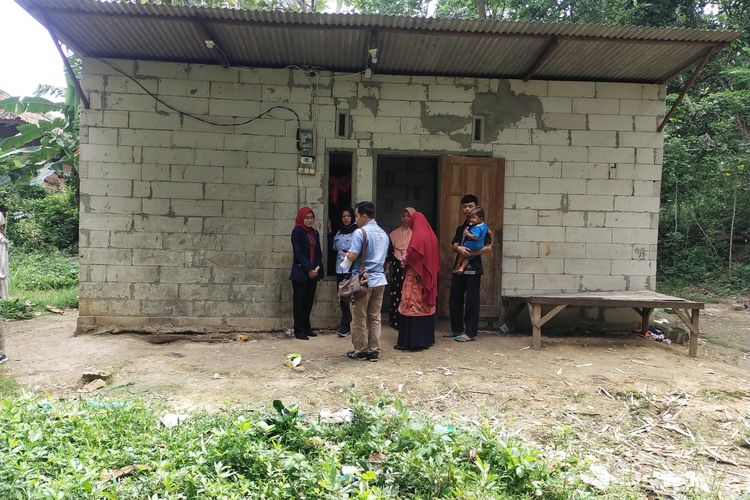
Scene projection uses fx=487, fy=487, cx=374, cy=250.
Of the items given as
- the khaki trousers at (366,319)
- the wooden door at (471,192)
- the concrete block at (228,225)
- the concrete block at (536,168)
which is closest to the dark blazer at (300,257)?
the concrete block at (228,225)

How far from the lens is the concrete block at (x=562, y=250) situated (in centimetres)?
670

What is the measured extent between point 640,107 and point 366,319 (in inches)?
190

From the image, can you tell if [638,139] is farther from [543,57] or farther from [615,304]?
[615,304]

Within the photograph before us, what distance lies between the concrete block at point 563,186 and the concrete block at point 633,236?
746 mm

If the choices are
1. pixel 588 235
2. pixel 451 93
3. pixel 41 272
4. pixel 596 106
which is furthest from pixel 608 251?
pixel 41 272

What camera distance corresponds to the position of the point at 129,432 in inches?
126

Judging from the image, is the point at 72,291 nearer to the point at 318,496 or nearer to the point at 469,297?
the point at 469,297

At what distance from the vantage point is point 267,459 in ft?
9.25

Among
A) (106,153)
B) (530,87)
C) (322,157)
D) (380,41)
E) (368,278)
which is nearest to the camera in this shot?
(368,278)

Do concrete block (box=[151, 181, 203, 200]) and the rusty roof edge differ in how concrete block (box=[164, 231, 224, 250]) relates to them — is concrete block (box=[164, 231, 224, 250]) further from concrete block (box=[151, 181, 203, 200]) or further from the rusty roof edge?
the rusty roof edge

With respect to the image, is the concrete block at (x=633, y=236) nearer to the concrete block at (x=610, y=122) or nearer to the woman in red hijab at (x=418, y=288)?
the concrete block at (x=610, y=122)

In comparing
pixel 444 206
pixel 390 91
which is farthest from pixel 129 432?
pixel 390 91

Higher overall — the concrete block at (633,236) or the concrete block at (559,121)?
the concrete block at (559,121)

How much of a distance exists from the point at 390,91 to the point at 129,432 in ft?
16.7
